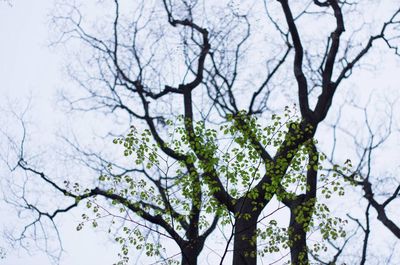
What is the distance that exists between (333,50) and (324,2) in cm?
212

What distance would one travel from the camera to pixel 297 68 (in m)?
13.9


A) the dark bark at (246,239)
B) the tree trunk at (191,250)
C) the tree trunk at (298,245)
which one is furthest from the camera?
the tree trunk at (191,250)

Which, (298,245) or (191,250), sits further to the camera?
(191,250)

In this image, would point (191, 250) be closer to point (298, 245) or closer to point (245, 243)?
point (245, 243)

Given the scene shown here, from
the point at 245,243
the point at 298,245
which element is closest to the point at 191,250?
the point at 245,243

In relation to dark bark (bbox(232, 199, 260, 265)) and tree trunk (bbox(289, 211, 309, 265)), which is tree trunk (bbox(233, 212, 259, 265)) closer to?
dark bark (bbox(232, 199, 260, 265))

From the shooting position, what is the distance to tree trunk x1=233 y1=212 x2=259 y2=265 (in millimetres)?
11320

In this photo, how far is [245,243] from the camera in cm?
1161

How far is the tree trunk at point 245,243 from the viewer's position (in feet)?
37.1

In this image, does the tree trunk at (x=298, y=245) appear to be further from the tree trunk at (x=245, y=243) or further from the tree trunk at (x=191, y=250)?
the tree trunk at (x=191, y=250)

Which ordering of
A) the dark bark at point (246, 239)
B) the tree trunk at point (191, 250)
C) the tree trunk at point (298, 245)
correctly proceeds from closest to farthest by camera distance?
the dark bark at point (246, 239) → the tree trunk at point (298, 245) → the tree trunk at point (191, 250)

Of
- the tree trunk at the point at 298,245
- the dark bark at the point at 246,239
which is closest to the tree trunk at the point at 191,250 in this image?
the dark bark at the point at 246,239

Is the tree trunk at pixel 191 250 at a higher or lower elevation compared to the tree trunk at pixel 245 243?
higher

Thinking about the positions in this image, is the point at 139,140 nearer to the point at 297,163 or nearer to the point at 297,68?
the point at 297,163
